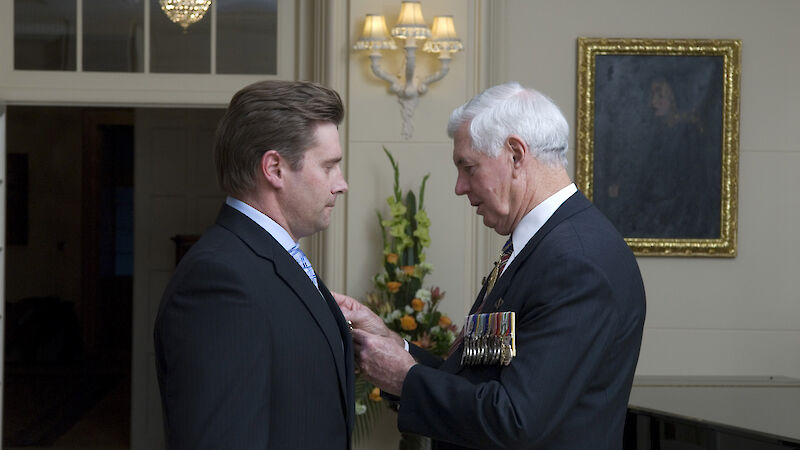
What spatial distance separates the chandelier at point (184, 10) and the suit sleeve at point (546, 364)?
379 centimetres

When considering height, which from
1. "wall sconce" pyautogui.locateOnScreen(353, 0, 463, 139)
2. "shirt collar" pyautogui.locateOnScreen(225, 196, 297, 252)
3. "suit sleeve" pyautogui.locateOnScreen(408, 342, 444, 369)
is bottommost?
"suit sleeve" pyautogui.locateOnScreen(408, 342, 444, 369)

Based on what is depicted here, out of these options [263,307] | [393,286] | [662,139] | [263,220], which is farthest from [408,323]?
[263,307]

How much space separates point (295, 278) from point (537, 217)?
0.64 m

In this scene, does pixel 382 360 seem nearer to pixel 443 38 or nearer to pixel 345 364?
pixel 345 364

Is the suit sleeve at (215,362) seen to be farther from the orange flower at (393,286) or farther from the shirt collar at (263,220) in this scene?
the orange flower at (393,286)

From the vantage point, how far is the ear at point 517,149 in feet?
7.05

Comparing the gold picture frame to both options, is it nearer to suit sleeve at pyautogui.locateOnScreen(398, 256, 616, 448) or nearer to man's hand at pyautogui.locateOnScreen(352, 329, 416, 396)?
man's hand at pyautogui.locateOnScreen(352, 329, 416, 396)

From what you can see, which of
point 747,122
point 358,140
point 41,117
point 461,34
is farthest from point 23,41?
point 41,117

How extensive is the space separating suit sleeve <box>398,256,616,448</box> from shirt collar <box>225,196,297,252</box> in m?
0.51

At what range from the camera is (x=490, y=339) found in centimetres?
207

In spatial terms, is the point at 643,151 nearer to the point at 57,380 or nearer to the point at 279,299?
the point at 279,299

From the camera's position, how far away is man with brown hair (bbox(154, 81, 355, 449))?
5.30ft

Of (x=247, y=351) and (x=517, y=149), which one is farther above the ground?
(x=517, y=149)

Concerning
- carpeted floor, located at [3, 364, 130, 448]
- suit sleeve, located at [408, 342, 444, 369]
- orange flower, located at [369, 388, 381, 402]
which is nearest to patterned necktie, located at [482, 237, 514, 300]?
suit sleeve, located at [408, 342, 444, 369]
